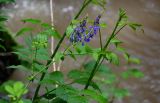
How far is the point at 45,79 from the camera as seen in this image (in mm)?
1671

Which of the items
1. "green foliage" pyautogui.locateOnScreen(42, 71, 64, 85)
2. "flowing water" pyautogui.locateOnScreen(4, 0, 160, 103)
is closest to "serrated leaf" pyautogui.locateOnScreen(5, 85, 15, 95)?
"green foliage" pyautogui.locateOnScreen(42, 71, 64, 85)

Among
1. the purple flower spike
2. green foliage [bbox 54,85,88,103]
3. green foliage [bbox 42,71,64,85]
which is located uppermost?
the purple flower spike

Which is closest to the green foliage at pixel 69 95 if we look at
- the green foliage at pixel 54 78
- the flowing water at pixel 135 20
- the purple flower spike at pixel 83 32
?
the green foliage at pixel 54 78

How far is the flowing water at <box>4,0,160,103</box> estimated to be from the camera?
4973 millimetres

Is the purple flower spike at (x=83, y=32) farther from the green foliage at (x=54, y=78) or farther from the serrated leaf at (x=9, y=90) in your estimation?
the serrated leaf at (x=9, y=90)

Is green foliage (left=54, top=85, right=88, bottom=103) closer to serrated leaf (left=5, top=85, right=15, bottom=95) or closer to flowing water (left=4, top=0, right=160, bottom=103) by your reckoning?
serrated leaf (left=5, top=85, right=15, bottom=95)

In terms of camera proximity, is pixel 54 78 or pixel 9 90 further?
pixel 54 78

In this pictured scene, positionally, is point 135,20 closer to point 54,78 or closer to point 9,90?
point 54,78

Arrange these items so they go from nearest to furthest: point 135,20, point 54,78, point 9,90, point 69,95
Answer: point 9,90
point 69,95
point 54,78
point 135,20

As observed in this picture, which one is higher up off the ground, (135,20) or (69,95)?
(135,20)

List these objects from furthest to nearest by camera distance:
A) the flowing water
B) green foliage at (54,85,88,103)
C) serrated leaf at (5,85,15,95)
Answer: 1. the flowing water
2. green foliage at (54,85,88,103)
3. serrated leaf at (5,85,15,95)

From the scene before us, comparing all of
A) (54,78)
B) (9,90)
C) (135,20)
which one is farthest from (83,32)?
(135,20)

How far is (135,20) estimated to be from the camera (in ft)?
21.6

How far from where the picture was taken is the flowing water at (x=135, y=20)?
16.3 feet
